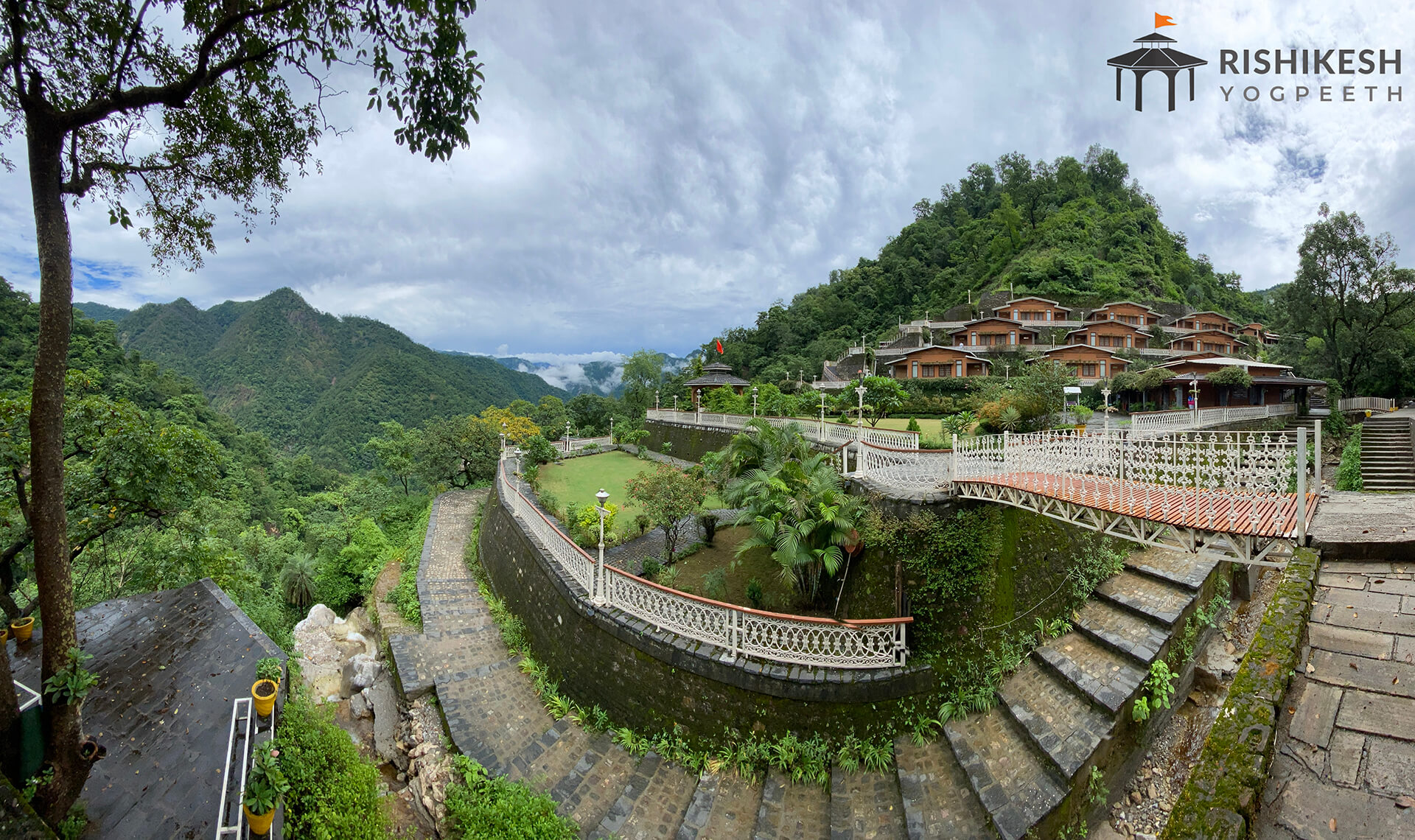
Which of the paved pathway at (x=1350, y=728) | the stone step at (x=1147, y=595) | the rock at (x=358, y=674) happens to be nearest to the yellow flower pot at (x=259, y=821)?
the rock at (x=358, y=674)

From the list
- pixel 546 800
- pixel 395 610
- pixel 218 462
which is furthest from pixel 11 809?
pixel 395 610

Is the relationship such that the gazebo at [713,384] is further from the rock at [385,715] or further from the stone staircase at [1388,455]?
the stone staircase at [1388,455]

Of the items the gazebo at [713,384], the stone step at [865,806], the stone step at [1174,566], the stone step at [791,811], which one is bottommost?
the stone step at [791,811]

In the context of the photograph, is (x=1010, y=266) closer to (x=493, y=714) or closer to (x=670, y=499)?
(x=670, y=499)

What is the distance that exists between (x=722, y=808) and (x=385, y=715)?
6.42m

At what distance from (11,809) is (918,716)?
25.3ft

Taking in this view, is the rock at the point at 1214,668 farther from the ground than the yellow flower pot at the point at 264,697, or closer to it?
closer to it

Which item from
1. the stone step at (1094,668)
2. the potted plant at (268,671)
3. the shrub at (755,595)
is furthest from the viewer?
the shrub at (755,595)

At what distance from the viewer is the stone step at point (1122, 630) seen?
542 centimetres

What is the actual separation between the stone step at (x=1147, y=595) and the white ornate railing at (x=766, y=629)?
270 centimetres

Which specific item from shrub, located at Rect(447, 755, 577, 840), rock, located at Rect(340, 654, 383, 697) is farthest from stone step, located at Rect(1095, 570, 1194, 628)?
rock, located at Rect(340, 654, 383, 697)

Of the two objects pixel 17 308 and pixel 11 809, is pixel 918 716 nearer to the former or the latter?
pixel 11 809

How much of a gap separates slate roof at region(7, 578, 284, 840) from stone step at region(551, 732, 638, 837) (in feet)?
11.2

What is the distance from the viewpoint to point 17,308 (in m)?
24.8
